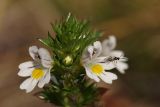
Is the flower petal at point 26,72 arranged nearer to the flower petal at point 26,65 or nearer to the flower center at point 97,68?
the flower petal at point 26,65

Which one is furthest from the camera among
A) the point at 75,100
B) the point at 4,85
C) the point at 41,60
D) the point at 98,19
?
the point at 98,19

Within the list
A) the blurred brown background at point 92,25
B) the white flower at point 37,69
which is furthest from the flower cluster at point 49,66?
the blurred brown background at point 92,25

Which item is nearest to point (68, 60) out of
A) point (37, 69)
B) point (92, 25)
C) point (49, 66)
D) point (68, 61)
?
point (68, 61)

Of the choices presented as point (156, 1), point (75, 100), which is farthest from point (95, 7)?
point (75, 100)

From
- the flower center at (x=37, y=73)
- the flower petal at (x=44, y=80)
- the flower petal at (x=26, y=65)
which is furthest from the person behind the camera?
the flower petal at (x=26, y=65)

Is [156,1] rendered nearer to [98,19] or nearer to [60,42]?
[98,19]

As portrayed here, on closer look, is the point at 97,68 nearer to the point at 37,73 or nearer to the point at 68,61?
the point at 68,61
